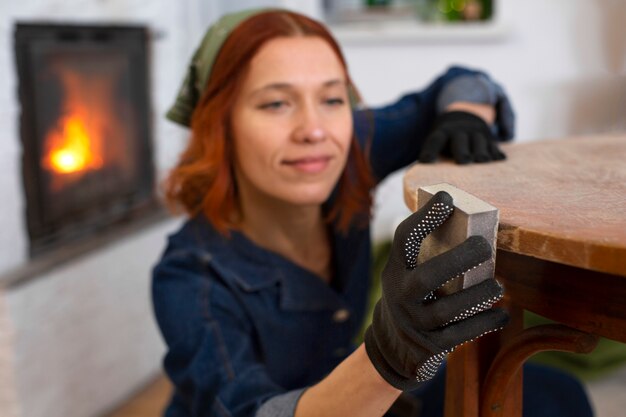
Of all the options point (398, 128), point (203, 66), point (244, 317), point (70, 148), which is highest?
point (203, 66)

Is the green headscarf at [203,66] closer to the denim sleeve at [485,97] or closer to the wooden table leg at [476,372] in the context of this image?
the denim sleeve at [485,97]

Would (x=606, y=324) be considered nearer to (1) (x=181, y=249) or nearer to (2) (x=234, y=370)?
(2) (x=234, y=370)

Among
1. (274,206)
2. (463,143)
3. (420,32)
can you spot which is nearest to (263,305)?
(274,206)

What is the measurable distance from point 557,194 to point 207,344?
17.9 inches

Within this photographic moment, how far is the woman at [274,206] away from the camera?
0.97m

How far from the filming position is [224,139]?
1.15m

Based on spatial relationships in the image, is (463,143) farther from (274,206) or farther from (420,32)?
(420,32)

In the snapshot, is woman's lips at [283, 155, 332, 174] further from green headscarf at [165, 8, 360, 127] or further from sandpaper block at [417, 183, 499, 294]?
sandpaper block at [417, 183, 499, 294]

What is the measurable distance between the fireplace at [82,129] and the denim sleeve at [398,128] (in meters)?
0.82

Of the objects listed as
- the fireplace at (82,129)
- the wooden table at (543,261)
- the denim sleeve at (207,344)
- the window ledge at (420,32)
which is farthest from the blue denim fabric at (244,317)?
the window ledge at (420,32)

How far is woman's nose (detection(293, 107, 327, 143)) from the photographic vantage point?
1052 mm

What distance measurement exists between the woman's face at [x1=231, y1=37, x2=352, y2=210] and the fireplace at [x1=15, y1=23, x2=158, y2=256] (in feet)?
2.74

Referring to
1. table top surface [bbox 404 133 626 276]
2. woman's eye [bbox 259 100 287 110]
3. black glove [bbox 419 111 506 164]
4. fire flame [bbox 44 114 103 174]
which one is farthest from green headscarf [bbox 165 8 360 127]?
fire flame [bbox 44 114 103 174]

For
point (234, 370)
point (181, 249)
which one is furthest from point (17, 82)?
point (234, 370)
